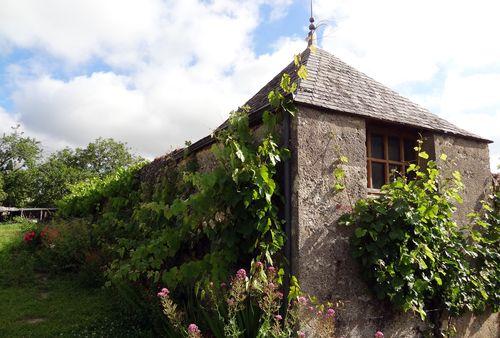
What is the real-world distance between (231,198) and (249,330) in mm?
1372

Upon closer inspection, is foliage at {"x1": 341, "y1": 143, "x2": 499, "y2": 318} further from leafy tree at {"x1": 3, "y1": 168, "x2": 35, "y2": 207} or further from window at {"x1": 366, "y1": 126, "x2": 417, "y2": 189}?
leafy tree at {"x1": 3, "y1": 168, "x2": 35, "y2": 207}

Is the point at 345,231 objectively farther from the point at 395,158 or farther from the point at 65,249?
the point at 65,249

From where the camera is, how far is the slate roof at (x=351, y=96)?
15.5 ft

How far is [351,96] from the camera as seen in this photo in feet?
17.0

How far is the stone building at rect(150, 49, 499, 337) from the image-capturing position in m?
4.15

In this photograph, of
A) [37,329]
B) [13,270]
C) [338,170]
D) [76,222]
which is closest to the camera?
[338,170]

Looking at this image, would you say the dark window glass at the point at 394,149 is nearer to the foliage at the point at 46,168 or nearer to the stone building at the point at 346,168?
the stone building at the point at 346,168

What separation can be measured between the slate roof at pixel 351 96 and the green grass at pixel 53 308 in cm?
384

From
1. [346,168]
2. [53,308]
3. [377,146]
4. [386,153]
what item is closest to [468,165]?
[386,153]

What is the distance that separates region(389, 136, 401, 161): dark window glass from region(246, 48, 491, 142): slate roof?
0.34 metres

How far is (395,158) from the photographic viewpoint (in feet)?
17.7

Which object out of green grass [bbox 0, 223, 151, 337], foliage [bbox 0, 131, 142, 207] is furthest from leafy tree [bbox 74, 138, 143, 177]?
green grass [bbox 0, 223, 151, 337]

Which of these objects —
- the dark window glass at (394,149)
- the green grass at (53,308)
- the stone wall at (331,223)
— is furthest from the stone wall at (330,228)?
the green grass at (53,308)

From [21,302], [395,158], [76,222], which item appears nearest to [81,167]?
[76,222]
